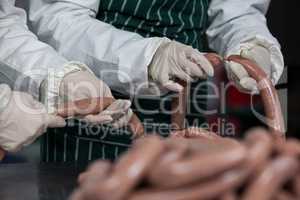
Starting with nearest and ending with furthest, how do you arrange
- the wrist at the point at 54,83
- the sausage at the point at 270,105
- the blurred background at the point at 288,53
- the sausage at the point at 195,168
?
the sausage at the point at 195,168 → the sausage at the point at 270,105 → the wrist at the point at 54,83 → the blurred background at the point at 288,53

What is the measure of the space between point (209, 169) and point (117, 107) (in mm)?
570

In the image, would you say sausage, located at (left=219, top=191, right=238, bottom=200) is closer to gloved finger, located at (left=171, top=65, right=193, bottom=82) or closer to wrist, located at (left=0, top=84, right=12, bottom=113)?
wrist, located at (left=0, top=84, right=12, bottom=113)

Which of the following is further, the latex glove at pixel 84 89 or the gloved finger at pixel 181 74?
the gloved finger at pixel 181 74

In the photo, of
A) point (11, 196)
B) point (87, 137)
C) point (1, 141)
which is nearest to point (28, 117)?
point (1, 141)

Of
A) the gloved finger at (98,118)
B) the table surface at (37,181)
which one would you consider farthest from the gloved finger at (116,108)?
the table surface at (37,181)

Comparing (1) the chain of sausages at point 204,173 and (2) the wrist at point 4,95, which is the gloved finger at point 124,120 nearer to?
(2) the wrist at point 4,95

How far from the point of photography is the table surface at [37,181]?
658 millimetres

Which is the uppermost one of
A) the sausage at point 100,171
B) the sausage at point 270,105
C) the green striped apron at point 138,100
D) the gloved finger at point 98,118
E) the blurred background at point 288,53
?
the sausage at point 100,171

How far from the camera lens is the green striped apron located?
1.09 metres

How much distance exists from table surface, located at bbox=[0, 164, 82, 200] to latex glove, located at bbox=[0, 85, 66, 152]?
0.15ft

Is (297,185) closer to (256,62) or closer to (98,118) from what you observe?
(98,118)

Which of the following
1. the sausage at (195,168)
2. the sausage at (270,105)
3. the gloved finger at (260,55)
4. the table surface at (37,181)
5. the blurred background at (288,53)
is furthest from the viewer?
the blurred background at (288,53)

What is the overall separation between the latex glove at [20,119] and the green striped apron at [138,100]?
0.95 ft

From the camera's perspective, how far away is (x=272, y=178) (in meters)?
0.24
